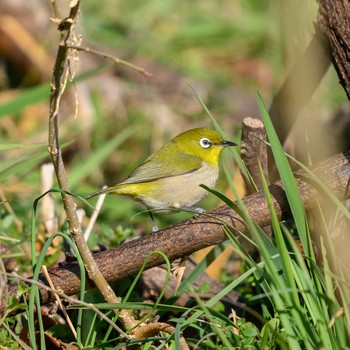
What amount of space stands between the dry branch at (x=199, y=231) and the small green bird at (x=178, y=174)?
93 cm

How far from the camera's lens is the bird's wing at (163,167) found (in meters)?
4.33

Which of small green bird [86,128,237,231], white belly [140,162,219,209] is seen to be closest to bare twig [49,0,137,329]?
small green bird [86,128,237,231]

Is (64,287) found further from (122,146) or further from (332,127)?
(122,146)

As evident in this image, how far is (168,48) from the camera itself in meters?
9.17

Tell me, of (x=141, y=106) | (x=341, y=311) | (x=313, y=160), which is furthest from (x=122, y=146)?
(x=341, y=311)

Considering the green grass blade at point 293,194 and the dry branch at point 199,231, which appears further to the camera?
the dry branch at point 199,231

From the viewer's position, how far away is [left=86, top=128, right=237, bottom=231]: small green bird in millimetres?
4297

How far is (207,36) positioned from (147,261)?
267 inches

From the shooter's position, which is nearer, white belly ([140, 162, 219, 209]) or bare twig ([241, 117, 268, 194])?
bare twig ([241, 117, 268, 194])

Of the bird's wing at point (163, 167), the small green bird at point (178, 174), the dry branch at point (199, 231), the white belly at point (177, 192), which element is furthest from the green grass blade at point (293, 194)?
the bird's wing at point (163, 167)

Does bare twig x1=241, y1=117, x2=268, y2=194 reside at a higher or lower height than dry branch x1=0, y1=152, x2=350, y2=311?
higher

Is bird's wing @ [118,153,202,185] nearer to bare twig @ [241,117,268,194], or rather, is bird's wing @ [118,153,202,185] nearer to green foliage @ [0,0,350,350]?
green foliage @ [0,0,350,350]

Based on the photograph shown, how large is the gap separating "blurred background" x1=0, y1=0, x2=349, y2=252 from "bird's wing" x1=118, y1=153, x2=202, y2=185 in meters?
1.33

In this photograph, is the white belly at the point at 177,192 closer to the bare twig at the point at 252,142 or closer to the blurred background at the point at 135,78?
the bare twig at the point at 252,142
